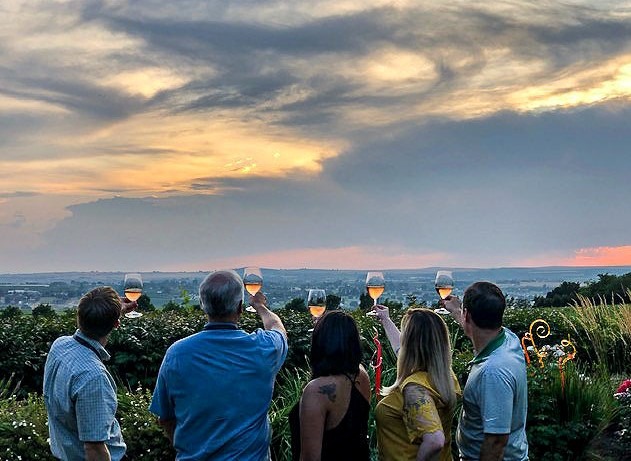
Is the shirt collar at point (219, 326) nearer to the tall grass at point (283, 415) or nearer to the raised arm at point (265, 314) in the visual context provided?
the raised arm at point (265, 314)

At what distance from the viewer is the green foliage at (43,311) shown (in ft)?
36.6

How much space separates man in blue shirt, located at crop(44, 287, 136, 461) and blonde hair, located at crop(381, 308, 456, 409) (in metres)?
1.55

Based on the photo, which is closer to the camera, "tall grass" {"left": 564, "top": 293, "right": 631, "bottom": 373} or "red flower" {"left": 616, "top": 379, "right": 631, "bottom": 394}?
"red flower" {"left": 616, "top": 379, "right": 631, "bottom": 394}

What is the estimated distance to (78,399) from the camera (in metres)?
4.05

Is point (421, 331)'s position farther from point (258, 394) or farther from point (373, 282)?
point (373, 282)

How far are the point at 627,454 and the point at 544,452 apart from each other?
1.03m

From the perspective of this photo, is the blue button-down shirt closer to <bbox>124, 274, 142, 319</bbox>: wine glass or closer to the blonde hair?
the blonde hair

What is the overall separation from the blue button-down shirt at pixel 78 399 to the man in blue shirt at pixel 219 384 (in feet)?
0.97

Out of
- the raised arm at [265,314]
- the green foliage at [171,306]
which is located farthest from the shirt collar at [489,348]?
the green foliage at [171,306]

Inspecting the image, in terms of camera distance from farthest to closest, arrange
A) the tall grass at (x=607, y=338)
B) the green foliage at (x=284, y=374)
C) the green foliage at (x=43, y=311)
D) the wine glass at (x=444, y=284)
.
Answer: the green foliage at (x=43, y=311) < the tall grass at (x=607, y=338) < the green foliage at (x=284, y=374) < the wine glass at (x=444, y=284)

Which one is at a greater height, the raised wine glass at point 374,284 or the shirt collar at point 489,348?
the raised wine glass at point 374,284

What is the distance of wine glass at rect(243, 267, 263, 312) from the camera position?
17.3ft

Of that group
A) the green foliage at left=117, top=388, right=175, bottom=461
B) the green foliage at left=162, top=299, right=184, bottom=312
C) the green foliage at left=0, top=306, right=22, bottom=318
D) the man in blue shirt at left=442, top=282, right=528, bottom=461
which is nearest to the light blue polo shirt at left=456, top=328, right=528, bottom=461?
the man in blue shirt at left=442, top=282, right=528, bottom=461

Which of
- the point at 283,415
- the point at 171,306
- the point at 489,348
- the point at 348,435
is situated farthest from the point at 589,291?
the point at 348,435
